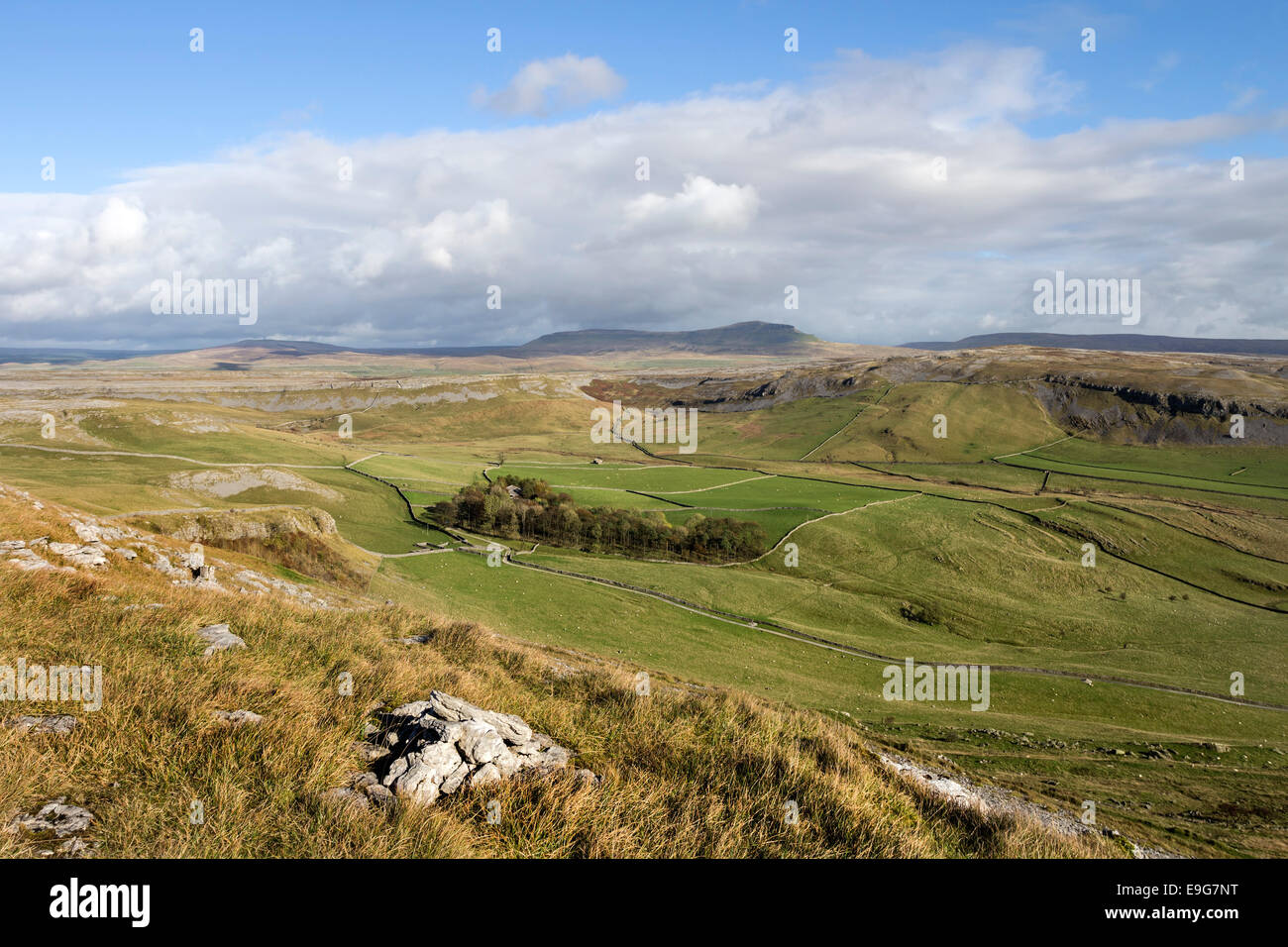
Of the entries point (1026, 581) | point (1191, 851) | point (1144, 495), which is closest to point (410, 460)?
point (1026, 581)

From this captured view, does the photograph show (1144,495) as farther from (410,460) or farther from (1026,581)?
(410,460)

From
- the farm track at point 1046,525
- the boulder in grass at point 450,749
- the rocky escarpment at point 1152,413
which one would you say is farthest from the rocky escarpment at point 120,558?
the rocky escarpment at point 1152,413

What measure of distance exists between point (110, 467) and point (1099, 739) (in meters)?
98.5

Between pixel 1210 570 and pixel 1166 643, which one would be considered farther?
pixel 1210 570

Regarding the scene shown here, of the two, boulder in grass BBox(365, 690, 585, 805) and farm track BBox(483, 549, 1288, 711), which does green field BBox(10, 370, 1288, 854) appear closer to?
farm track BBox(483, 549, 1288, 711)

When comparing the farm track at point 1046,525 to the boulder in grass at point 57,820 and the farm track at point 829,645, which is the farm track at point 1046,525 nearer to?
the farm track at point 829,645

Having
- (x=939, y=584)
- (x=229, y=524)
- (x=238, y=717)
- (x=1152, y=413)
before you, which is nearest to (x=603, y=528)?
(x=939, y=584)

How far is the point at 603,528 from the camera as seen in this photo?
252 feet

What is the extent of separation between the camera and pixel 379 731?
863 cm

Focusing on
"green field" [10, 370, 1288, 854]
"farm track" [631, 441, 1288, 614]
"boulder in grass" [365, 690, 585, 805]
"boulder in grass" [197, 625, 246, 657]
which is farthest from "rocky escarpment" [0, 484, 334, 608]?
"farm track" [631, 441, 1288, 614]

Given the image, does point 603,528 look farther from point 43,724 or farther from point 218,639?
point 43,724

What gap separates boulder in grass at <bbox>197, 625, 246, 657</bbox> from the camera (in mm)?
10336

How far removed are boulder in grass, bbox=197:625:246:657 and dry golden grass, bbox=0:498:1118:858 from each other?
216 millimetres

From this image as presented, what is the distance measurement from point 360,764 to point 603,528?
226ft
